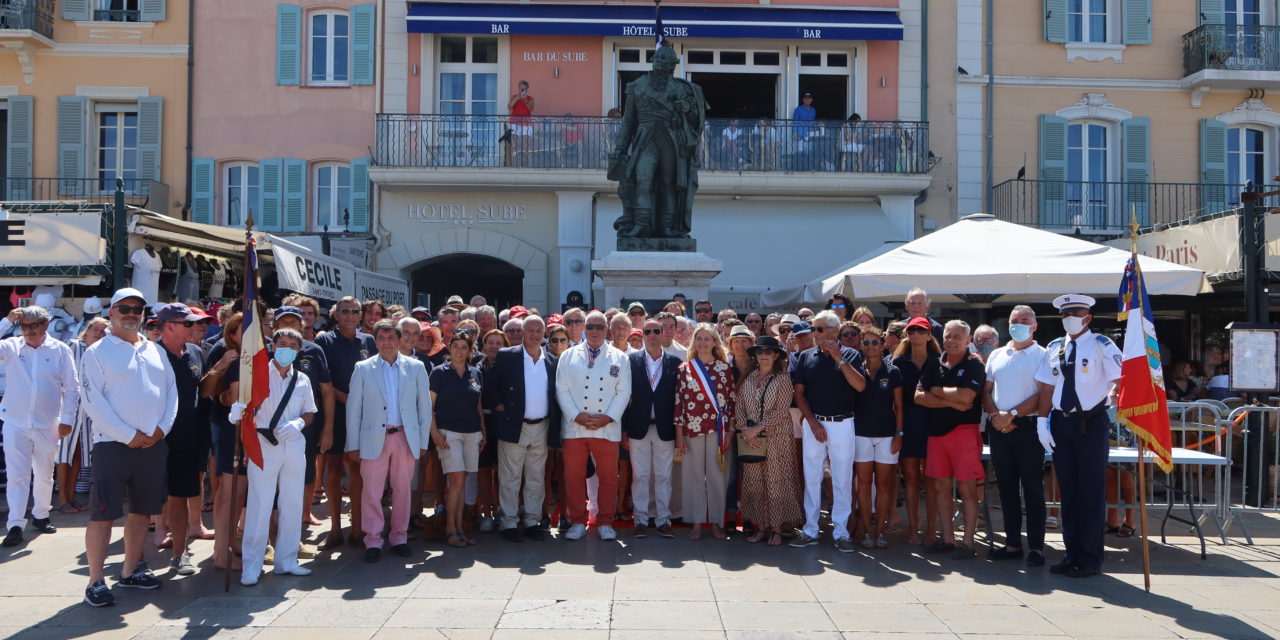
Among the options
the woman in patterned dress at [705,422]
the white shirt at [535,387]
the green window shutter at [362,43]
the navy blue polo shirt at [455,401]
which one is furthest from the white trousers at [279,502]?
the green window shutter at [362,43]

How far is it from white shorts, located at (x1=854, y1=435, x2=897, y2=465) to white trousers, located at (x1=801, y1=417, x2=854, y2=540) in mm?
85

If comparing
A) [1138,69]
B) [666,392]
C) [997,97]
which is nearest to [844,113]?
[997,97]

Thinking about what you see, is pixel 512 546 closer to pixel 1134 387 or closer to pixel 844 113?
pixel 1134 387

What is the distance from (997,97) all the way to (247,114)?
556 inches

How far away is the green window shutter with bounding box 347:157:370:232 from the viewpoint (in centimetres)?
1894

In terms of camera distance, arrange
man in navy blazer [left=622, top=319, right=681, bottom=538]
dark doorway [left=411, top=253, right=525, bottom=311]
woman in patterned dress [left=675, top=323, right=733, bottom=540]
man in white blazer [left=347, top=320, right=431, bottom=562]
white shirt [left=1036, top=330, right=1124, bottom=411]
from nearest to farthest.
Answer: white shirt [left=1036, top=330, right=1124, bottom=411], man in white blazer [left=347, top=320, right=431, bottom=562], woman in patterned dress [left=675, top=323, right=733, bottom=540], man in navy blazer [left=622, top=319, right=681, bottom=538], dark doorway [left=411, top=253, right=525, bottom=311]

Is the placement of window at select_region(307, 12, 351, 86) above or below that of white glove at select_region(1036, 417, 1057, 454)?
above

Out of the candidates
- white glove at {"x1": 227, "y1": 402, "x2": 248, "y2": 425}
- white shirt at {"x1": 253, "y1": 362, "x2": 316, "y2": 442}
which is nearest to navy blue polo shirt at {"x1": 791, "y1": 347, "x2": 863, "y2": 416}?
white shirt at {"x1": 253, "y1": 362, "x2": 316, "y2": 442}

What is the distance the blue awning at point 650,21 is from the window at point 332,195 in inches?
121

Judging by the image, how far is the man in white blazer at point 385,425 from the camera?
718cm

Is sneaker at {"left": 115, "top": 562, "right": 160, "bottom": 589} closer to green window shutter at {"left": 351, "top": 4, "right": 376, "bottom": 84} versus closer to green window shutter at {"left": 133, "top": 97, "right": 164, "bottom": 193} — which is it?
green window shutter at {"left": 351, "top": 4, "right": 376, "bottom": 84}

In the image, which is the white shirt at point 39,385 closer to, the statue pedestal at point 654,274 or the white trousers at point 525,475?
the white trousers at point 525,475

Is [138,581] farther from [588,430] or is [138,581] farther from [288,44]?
[288,44]

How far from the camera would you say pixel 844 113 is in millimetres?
19750
